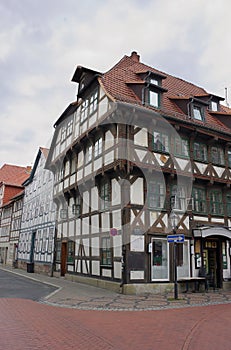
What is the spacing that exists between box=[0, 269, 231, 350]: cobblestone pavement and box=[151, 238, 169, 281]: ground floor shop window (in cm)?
186

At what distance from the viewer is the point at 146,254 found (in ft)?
46.8

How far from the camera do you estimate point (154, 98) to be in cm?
1662

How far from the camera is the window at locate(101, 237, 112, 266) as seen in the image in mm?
15195

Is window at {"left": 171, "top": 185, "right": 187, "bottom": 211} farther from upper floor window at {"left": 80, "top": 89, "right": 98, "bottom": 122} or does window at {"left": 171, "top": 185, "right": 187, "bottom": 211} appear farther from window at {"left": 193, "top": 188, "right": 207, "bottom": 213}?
upper floor window at {"left": 80, "top": 89, "right": 98, "bottom": 122}

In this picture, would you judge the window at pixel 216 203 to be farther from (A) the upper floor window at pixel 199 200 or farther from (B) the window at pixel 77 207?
(B) the window at pixel 77 207

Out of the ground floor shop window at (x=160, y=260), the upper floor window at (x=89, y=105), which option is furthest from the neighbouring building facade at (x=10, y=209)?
the ground floor shop window at (x=160, y=260)

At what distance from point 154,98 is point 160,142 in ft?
8.03

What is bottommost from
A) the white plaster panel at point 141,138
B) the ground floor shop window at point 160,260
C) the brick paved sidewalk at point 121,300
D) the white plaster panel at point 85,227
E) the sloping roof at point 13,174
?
the brick paved sidewalk at point 121,300

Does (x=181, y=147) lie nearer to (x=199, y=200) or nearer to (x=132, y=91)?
(x=199, y=200)

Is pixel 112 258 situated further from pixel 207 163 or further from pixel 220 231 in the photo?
pixel 207 163

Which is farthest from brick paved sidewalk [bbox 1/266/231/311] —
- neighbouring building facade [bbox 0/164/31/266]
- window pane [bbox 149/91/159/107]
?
neighbouring building facade [bbox 0/164/31/266]

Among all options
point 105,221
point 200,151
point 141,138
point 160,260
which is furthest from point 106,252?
point 200,151

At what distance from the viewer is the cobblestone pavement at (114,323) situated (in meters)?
6.27

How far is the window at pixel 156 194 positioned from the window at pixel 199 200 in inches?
83.0
